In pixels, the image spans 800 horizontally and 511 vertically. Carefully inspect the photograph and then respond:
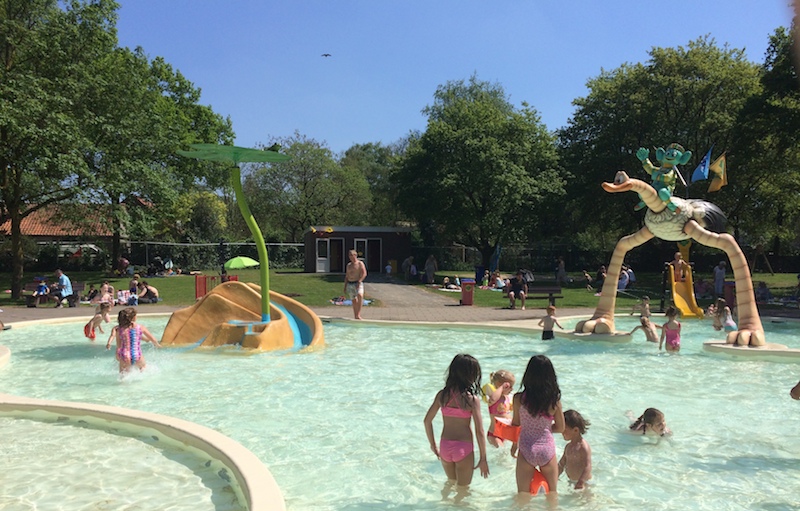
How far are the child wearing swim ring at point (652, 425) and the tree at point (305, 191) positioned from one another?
4418 centimetres

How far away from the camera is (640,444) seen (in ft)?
21.2

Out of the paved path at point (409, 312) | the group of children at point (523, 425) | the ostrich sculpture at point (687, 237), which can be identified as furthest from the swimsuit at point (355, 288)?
the group of children at point (523, 425)

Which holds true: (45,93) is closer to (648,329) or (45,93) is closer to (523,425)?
(648,329)

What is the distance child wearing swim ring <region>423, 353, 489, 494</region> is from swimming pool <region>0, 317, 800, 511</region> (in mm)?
531

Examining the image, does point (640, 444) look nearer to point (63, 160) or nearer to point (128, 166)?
point (63, 160)

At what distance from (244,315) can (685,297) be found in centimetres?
1282

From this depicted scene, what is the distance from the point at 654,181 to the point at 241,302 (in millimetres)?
9350

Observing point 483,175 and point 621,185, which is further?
point 483,175

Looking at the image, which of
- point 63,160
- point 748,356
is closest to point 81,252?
point 63,160

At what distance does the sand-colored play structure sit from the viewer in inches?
457

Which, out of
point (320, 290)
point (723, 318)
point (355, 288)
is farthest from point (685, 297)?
point (320, 290)

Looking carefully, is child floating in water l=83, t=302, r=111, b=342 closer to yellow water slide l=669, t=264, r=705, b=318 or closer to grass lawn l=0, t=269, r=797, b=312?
grass lawn l=0, t=269, r=797, b=312

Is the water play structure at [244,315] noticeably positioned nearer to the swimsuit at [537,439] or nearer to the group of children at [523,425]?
the group of children at [523,425]

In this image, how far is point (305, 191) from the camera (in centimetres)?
5041
